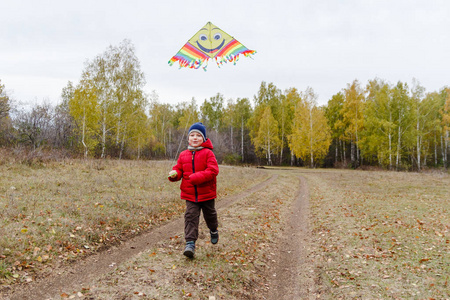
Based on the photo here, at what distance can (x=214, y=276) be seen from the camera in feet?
15.8

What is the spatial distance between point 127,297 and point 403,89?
4116 cm

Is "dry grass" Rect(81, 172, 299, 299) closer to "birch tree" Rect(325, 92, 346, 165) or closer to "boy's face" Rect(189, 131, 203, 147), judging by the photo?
"boy's face" Rect(189, 131, 203, 147)

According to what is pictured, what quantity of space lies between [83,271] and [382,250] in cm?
664

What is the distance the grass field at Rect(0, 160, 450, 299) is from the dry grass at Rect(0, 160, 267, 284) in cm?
3

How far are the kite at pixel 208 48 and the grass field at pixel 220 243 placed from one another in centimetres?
540

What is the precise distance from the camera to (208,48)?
373 inches

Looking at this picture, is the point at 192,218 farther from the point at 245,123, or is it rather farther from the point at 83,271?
the point at 245,123

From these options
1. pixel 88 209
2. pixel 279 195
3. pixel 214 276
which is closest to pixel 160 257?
pixel 214 276

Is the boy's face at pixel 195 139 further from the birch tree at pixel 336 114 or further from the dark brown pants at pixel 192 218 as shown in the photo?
the birch tree at pixel 336 114

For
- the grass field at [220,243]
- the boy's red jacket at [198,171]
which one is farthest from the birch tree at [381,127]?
the boy's red jacket at [198,171]

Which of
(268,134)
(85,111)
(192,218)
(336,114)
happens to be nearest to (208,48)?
(192,218)

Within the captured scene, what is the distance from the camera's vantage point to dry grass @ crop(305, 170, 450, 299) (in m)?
4.66

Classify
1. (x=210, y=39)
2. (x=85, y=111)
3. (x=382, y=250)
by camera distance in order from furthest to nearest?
(x=85, y=111) < (x=210, y=39) < (x=382, y=250)

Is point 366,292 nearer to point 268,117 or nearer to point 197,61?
point 197,61
